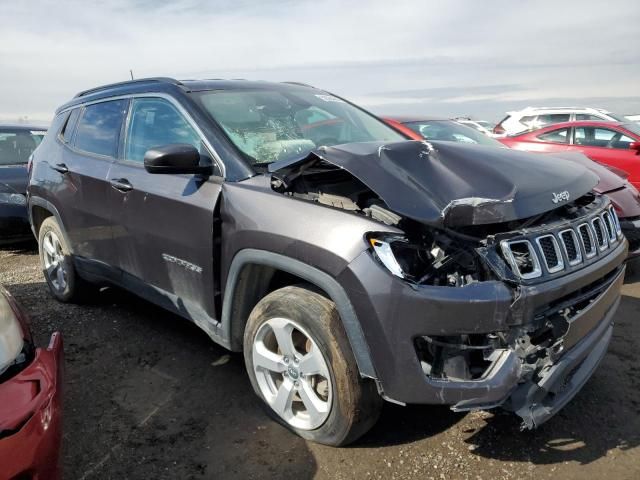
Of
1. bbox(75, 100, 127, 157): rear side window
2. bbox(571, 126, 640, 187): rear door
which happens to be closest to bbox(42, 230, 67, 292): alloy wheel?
bbox(75, 100, 127, 157): rear side window

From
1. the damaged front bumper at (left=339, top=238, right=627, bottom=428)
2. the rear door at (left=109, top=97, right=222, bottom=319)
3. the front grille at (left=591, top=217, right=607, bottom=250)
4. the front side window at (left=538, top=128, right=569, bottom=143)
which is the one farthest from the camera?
the front side window at (left=538, top=128, right=569, bottom=143)

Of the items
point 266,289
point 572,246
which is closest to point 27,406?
point 266,289

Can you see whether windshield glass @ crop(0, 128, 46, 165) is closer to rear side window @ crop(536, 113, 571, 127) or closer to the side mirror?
the side mirror

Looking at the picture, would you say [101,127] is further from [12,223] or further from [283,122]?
[12,223]

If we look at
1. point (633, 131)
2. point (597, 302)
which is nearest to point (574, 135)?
point (633, 131)

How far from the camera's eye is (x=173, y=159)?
110 inches

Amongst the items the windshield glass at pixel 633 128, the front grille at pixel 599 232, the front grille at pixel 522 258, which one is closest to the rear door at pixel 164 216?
the front grille at pixel 522 258

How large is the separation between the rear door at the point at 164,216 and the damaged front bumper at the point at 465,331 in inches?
41.7

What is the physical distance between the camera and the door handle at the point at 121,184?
3490mm

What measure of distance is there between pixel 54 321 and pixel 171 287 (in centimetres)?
166

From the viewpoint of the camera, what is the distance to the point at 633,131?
323 inches

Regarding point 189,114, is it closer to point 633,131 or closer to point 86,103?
point 86,103

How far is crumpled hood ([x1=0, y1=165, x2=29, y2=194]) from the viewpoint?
6848 mm

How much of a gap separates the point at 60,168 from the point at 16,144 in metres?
4.28
